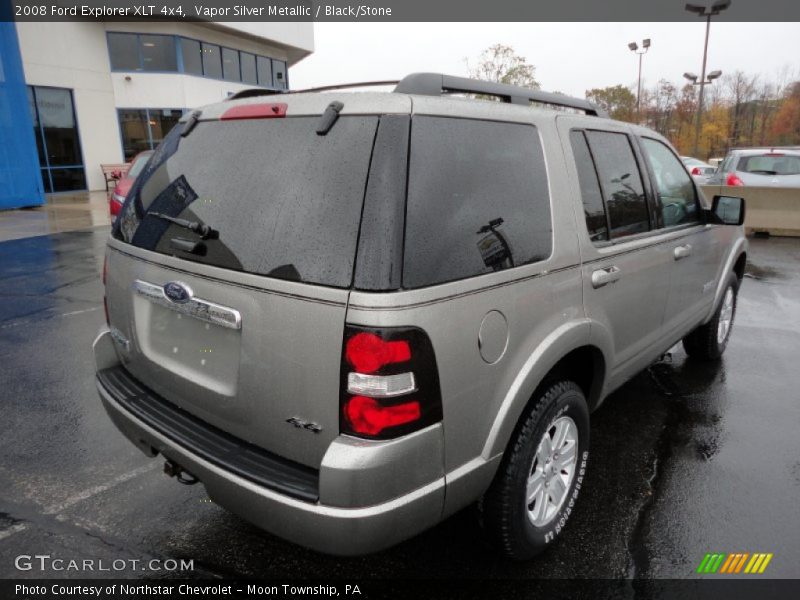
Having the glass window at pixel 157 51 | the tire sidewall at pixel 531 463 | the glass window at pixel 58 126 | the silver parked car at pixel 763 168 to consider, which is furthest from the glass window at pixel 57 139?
the tire sidewall at pixel 531 463

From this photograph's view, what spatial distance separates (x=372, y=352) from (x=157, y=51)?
2613cm

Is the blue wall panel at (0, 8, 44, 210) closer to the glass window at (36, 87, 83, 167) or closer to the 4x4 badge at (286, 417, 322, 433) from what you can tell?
the glass window at (36, 87, 83, 167)

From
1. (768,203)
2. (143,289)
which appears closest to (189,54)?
(768,203)

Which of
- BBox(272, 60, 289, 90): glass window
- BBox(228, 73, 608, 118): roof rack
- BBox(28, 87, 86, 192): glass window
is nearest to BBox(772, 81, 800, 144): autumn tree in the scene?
BBox(272, 60, 289, 90): glass window

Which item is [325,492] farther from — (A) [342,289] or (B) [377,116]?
(B) [377,116]

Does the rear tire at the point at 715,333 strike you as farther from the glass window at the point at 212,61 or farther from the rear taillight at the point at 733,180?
the glass window at the point at 212,61

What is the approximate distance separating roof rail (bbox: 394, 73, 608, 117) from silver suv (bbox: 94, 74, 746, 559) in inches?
0.4

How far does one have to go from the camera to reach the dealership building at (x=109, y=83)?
2045 cm

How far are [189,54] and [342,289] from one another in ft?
86.8

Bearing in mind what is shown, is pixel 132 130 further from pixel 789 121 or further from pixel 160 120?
pixel 789 121

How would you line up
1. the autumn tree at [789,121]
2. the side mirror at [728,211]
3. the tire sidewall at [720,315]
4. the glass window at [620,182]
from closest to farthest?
1. the glass window at [620,182]
2. the side mirror at [728,211]
3. the tire sidewall at [720,315]
4. the autumn tree at [789,121]

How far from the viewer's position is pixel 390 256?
179cm

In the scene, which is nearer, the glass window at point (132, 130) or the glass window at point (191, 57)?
the glass window at point (132, 130)

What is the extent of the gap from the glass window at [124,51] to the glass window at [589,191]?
25.2 m
